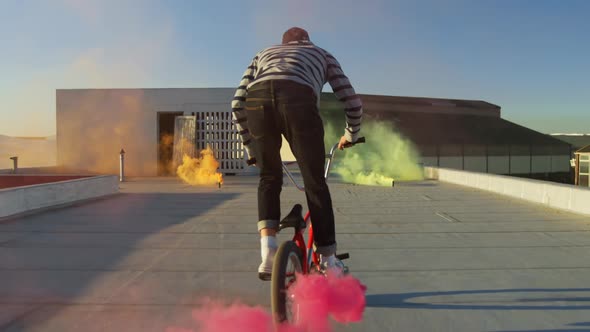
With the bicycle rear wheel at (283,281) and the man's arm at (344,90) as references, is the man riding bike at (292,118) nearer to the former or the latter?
the man's arm at (344,90)

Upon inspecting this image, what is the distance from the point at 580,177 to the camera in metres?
32.1

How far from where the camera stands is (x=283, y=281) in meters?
1.86

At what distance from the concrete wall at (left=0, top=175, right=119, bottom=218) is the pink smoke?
5115mm

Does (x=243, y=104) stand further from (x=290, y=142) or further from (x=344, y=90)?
(x=344, y=90)

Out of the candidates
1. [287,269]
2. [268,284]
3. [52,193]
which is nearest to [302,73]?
[287,269]

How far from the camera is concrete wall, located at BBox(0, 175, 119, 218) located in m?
6.13

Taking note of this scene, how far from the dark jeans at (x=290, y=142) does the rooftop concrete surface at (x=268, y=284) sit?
2.05 ft

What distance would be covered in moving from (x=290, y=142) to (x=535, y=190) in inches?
285

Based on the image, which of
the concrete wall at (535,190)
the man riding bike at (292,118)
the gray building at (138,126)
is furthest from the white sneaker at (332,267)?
the gray building at (138,126)

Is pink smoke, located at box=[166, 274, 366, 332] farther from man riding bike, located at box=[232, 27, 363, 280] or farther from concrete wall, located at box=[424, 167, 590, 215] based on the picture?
concrete wall, located at box=[424, 167, 590, 215]

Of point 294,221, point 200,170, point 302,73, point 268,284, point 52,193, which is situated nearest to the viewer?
point 302,73

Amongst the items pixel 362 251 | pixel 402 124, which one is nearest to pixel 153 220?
pixel 362 251

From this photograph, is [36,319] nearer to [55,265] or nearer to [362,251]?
[55,265]

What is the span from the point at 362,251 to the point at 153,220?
11.0 feet
